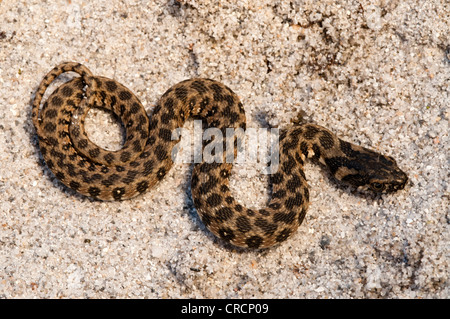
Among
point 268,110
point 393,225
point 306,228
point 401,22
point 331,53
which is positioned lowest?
point 306,228

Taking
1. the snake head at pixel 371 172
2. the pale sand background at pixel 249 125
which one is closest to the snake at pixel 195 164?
the snake head at pixel 371 172

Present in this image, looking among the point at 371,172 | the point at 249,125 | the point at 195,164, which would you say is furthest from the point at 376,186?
the point at 195,164

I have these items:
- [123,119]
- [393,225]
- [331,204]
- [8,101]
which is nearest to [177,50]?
[123,119]

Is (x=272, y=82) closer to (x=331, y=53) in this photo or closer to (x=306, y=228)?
(x=331, y=53)

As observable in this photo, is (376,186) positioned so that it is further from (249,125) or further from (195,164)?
(195,164)

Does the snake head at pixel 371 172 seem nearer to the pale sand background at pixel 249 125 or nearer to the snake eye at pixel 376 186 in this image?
the snake eye at pixel 376 186
